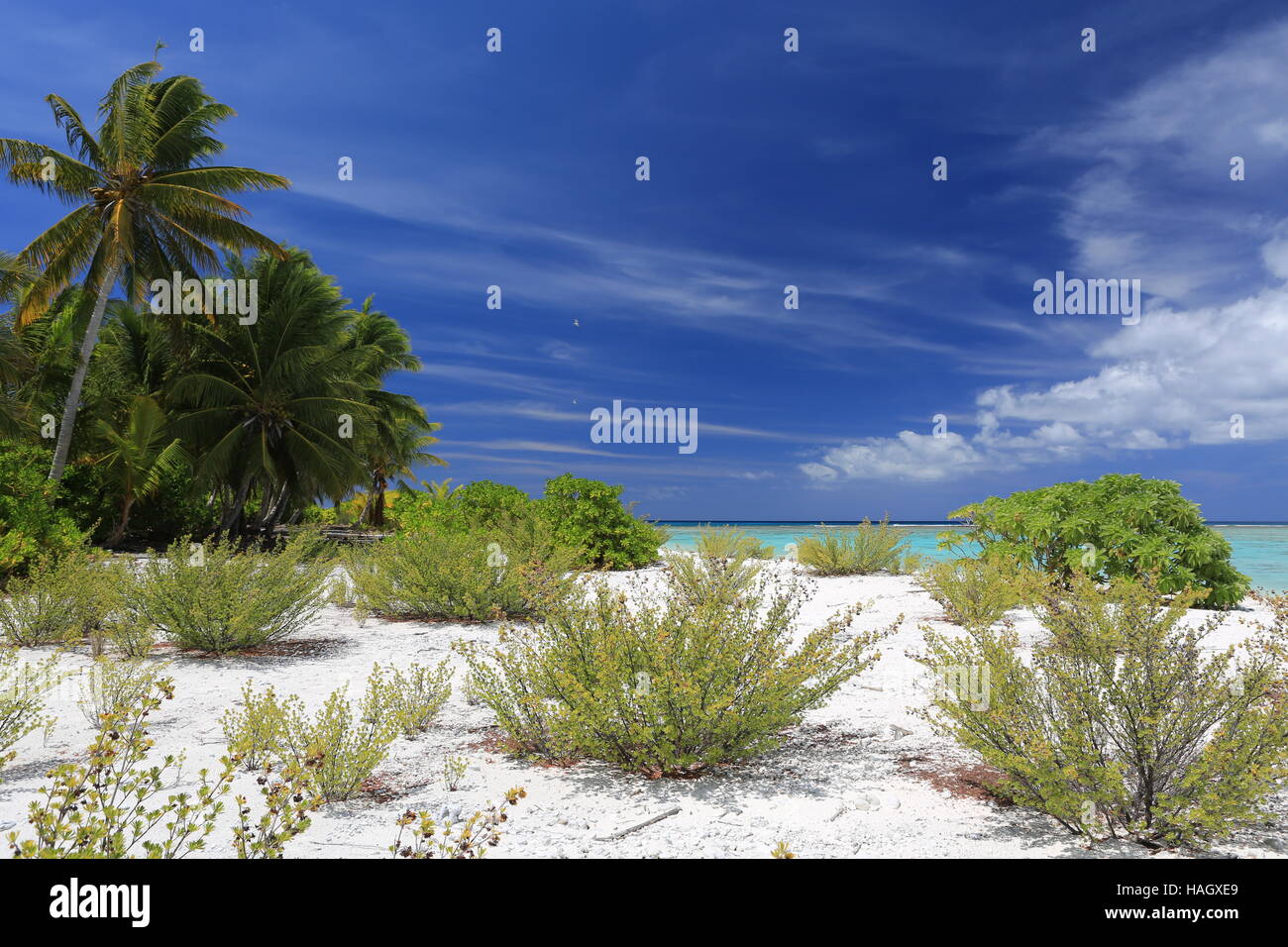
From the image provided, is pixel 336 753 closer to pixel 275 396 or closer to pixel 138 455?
pixel 138 455

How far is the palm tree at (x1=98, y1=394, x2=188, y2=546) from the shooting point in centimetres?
1978

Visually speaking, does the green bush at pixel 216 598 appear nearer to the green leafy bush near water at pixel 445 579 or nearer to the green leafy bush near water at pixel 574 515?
the green leafy bush near water at pixel 445 579

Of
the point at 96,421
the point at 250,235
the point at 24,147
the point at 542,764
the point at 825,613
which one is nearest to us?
the point at 542,764

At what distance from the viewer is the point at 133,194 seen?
19.5 m

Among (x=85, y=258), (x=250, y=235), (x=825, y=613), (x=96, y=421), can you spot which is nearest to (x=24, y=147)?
(x=85, y=258)

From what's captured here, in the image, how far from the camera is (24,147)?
58.3 feet

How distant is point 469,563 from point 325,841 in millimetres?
6315

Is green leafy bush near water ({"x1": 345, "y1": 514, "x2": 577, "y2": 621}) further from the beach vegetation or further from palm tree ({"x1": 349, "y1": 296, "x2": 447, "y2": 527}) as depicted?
palm tree ({"x1": 349, "y1": 296, "x2": 447, "y2": 527})

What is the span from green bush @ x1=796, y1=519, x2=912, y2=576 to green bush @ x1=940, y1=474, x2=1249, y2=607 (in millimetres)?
3042

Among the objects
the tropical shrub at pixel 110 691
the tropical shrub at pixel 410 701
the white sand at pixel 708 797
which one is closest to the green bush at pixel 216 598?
the white sand at pixel 708 797

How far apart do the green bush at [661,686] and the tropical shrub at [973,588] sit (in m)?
4.29

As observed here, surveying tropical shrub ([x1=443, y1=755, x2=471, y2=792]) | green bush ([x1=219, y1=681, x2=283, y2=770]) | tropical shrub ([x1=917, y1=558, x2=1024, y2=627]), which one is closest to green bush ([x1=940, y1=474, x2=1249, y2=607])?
tropical shrub ([x1=917, y1=558, x2=1024, y2=627])
